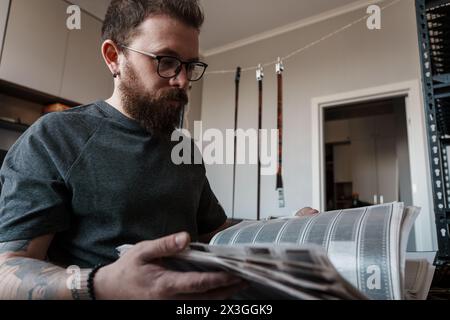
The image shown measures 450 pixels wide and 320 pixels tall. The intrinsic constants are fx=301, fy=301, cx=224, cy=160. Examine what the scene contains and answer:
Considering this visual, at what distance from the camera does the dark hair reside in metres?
0.63

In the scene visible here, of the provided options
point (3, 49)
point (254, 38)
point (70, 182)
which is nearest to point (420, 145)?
point (254, 38)

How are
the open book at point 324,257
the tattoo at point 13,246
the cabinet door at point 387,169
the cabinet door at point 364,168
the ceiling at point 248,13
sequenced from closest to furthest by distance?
the open book at point 324,257 < the tattoo at point 13,246 < the ceiling at point 248,13 < the cabinet door at point 387,169 < the cabinet door at point 364,168

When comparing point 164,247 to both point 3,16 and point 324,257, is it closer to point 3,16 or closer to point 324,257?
point 324,257

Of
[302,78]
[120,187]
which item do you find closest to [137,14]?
[120,187]

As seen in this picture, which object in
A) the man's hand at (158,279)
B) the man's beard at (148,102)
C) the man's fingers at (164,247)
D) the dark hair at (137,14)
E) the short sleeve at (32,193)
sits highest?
the dark hair at (137,14)

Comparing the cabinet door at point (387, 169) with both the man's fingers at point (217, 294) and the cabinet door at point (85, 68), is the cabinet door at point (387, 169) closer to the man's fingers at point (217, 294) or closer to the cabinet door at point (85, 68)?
the cabinet door at point (85, 68)

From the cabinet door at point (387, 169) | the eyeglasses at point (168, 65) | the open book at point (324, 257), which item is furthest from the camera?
the cabinet door at point (387, 169)

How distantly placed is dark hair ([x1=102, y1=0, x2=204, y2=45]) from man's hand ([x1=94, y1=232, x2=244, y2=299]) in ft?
1.69

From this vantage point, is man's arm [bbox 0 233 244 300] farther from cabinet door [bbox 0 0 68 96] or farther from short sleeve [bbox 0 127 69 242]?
cabinet door [bbox 0 0 68 96]

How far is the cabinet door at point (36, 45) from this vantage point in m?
1.69

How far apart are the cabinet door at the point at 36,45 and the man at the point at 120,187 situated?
1345mm

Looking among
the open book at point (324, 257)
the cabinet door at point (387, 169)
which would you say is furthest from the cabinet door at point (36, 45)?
the cabinet door at point (387, 169)

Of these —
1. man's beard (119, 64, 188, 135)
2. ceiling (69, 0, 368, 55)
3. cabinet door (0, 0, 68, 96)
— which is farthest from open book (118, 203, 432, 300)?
ceiling (69, 0, 368, 55)

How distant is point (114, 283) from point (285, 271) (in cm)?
17
